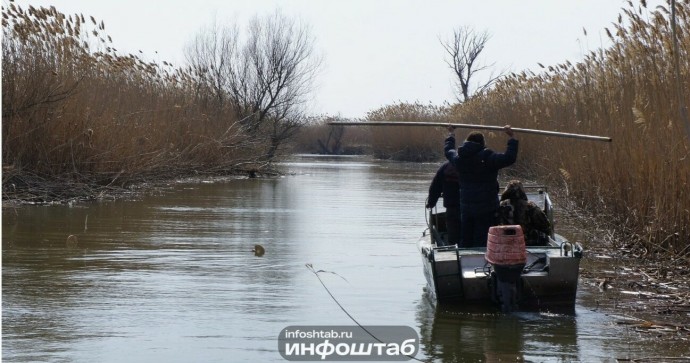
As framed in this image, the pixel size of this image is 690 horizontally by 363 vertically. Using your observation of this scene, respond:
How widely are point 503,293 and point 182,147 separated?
20820mm

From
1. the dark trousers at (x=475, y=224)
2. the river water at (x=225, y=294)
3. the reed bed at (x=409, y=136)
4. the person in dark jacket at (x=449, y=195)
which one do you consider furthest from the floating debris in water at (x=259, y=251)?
the reed bed at (x=409, y=136)

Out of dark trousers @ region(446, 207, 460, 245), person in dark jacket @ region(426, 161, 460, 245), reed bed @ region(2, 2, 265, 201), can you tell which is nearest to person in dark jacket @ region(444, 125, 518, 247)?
person in dark jacket @ region(426, 161, 460, 245)

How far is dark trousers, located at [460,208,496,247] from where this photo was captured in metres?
11.1

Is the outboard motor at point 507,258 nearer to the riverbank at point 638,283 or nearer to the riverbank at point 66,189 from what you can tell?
the riverbank at point 638,283

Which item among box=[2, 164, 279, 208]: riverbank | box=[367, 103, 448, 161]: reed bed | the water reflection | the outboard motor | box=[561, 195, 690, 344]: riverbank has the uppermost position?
box=[367, 103, 448, 161]: reed bed

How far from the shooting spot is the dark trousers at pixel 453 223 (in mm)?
12289

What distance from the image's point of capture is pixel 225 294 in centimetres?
1049

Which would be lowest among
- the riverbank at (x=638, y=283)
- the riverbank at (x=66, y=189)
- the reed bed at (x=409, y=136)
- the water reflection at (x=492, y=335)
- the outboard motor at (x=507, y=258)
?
the water reflection at (x=492, y=335)

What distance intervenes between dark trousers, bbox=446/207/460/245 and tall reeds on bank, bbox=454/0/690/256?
82.9 inches

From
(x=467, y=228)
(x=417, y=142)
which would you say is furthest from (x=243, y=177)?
(x=467, y=228)

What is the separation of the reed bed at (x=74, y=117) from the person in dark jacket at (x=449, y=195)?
7486 mm

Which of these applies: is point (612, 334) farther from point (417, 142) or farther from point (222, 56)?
point (417, 142)

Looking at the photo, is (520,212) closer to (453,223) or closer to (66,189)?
(453,223)

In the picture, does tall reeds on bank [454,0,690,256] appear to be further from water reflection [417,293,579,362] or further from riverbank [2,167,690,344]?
water reflection [417,293,579,362]
